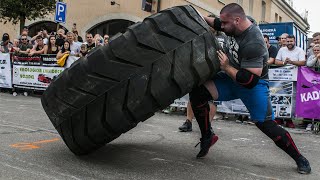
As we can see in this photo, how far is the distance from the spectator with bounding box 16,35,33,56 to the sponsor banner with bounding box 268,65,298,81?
7135mm

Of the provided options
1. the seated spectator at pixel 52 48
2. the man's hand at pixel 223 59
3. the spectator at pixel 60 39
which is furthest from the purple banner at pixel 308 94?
the seated spectator at pixel 52 48

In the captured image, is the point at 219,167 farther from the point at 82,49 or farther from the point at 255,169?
the point at 82,49

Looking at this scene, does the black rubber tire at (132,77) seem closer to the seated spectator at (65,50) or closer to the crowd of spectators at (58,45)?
the crowd of spectators at (58,45)

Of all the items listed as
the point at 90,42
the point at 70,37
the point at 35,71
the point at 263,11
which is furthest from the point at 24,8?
the point at 263,11

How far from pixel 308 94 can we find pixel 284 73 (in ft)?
2.11

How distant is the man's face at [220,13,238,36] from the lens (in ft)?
11.8

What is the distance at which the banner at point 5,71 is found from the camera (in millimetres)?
11852

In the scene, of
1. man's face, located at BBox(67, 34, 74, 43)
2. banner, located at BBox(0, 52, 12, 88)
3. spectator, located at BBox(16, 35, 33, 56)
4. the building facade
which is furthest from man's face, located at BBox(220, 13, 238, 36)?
the building facade

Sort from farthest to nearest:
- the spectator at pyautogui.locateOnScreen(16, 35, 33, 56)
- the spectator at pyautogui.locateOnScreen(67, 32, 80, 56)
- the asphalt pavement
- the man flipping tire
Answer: the spectator at pyautogui.locateOnScreen(16, 35, 33, 56) < the spectator at pyautogui.locateOnScreen(67, 32, 80, 56) < the man flipping tire < the asphalt pavement

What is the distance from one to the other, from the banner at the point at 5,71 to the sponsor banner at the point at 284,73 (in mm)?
7696

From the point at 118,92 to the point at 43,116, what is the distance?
403 cm

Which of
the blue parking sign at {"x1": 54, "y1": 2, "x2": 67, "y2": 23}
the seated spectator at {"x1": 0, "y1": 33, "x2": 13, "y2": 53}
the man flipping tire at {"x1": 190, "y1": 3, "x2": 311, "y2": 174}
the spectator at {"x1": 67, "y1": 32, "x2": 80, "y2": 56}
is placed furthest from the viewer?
the blue parking sign at {"x1": 54, "y1": 2, "x2": 67, "y2": 23}

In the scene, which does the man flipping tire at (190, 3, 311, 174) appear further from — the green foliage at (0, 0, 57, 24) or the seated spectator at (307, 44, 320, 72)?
the green foliage at (0, 0, 57, 24)

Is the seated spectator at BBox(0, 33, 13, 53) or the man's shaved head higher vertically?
the seated spectator at BBox(0, 33, 13, 53)
